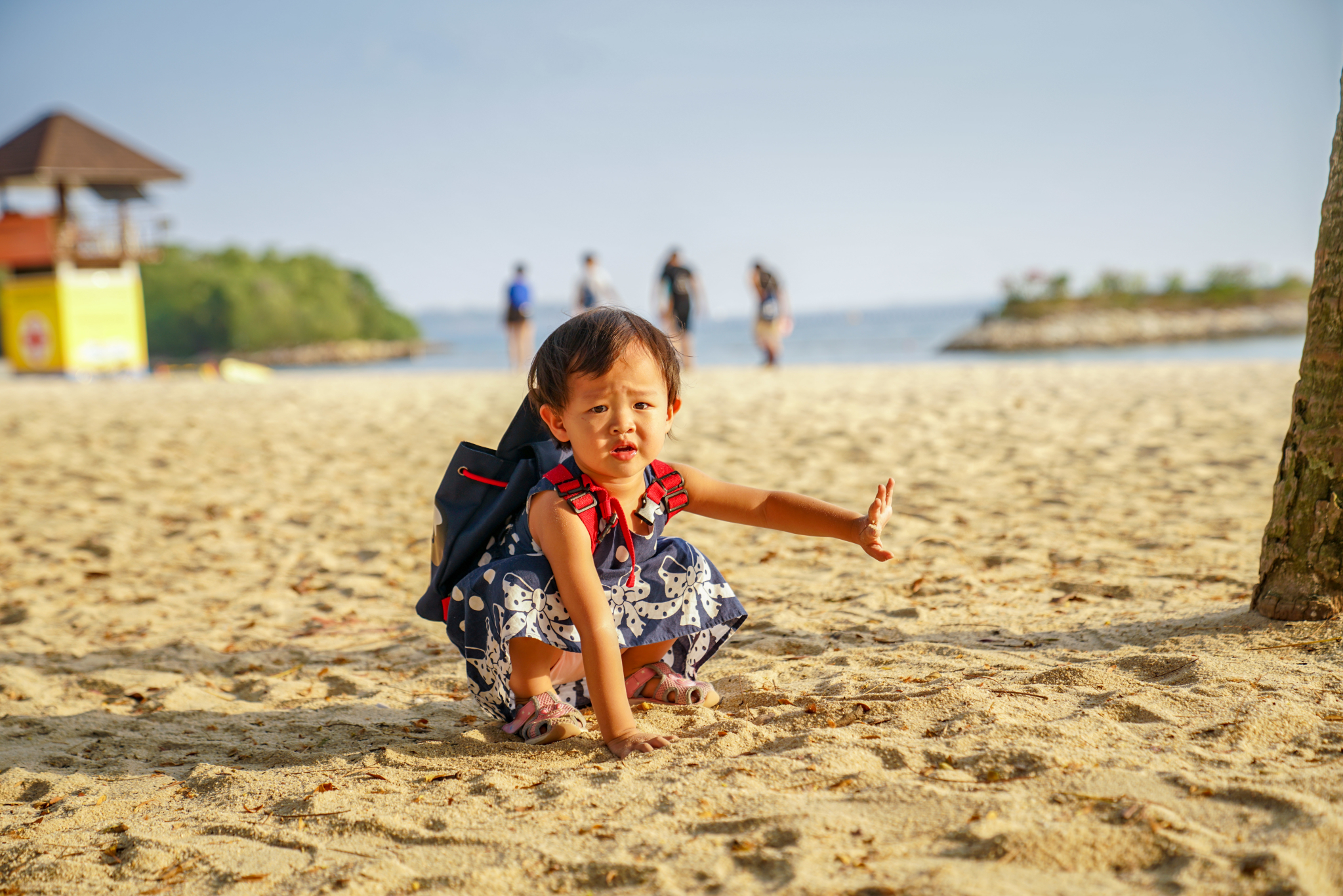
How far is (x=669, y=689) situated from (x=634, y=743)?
391 millimetres

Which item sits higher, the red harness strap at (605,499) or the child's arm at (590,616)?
the red harness strap at (605,499)

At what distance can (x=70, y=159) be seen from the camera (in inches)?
865

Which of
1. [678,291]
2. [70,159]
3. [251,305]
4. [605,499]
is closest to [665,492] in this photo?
[605,499]

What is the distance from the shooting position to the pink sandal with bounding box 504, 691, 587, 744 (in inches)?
103

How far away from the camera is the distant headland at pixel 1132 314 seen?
4081cm

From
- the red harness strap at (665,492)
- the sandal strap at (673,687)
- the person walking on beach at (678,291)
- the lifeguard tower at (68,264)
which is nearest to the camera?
the red harness strap at (665,492)

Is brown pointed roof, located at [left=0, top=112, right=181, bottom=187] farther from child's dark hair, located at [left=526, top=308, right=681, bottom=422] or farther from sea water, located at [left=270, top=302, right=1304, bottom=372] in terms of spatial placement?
child's dark hair, located at [left=526, top=308, right=681, bottom=422]

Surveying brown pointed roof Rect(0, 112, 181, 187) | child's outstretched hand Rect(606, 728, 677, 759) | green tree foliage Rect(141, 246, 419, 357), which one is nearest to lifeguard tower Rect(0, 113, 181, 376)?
brown pointed roof Rect(0, 112, 181, 187)

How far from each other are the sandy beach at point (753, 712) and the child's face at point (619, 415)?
2.42ft

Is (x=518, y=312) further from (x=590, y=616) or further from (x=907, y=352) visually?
(x=907, y=352)

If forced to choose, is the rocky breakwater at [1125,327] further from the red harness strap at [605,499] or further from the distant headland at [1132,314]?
the red harness strap at [605,499]

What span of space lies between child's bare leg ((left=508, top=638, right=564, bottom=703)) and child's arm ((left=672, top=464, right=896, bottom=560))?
1.81 feet

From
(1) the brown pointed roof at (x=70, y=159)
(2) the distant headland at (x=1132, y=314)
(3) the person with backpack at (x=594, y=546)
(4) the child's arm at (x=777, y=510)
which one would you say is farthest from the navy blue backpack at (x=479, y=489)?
(2) the distant headland at (x=1132, y=314)

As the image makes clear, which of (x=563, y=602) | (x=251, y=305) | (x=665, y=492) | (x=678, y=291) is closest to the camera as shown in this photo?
(x=563, y=602)
